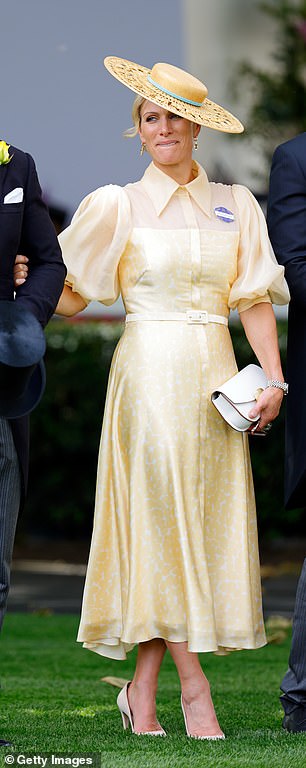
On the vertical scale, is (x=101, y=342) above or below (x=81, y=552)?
above

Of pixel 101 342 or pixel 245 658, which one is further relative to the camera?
pixel 101 342

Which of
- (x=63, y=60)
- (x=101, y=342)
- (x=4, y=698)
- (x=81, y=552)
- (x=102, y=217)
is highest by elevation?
(x=102, y=217)

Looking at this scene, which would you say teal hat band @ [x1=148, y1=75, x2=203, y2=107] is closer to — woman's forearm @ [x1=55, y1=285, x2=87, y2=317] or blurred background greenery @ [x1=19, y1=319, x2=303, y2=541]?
woman's forearm @ [x1=55, y1=285, x2=87, y2=317]

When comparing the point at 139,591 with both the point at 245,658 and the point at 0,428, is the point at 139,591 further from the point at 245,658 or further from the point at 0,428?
the point at 245,658

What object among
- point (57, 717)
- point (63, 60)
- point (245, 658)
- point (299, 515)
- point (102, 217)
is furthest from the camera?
point (63, 60)

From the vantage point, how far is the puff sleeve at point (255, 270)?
4.54 m

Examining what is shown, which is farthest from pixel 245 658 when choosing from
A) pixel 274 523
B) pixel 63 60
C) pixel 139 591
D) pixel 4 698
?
pixel 63 60

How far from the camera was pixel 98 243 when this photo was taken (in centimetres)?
452

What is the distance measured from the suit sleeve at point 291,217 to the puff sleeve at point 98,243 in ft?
1.51

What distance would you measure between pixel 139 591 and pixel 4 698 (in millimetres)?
1201

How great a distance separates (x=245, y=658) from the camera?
671 cm

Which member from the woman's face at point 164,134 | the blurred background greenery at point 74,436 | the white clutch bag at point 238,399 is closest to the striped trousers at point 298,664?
the white clutch bag at point 238,399

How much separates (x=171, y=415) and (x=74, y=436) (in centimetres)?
572

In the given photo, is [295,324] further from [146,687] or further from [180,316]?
[146,687]
